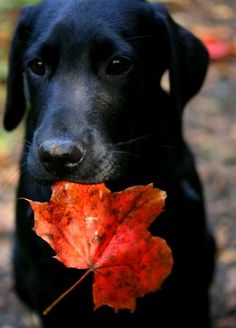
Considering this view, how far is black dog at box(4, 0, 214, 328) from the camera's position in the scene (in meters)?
2.52

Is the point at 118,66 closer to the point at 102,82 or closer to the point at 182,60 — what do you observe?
the point at 102,82

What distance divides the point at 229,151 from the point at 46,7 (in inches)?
94.8

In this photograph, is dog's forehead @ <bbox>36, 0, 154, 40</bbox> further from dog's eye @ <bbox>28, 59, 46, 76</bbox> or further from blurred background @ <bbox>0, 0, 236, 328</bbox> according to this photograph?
blurred background @ <bbox>0, 0, 236, 328</bbox>

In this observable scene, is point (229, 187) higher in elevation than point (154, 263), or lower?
lower

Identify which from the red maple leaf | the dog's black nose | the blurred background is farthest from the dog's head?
the blurred background

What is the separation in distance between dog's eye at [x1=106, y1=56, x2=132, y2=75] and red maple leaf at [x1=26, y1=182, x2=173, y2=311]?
529mm

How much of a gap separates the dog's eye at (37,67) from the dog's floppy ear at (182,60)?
0.52m

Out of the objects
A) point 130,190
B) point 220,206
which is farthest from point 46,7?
point 220,206

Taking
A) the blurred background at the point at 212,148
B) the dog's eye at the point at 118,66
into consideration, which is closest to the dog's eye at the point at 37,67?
the dog's eye at the point at 118,66

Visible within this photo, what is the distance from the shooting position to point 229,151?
4965 millimetres

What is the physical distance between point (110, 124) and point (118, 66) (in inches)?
8.9

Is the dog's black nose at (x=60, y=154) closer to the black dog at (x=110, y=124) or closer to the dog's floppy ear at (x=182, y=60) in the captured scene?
the black dog at (x=110, y=124)

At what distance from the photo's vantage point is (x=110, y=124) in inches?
104

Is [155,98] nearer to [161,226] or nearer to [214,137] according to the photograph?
[161,226]
